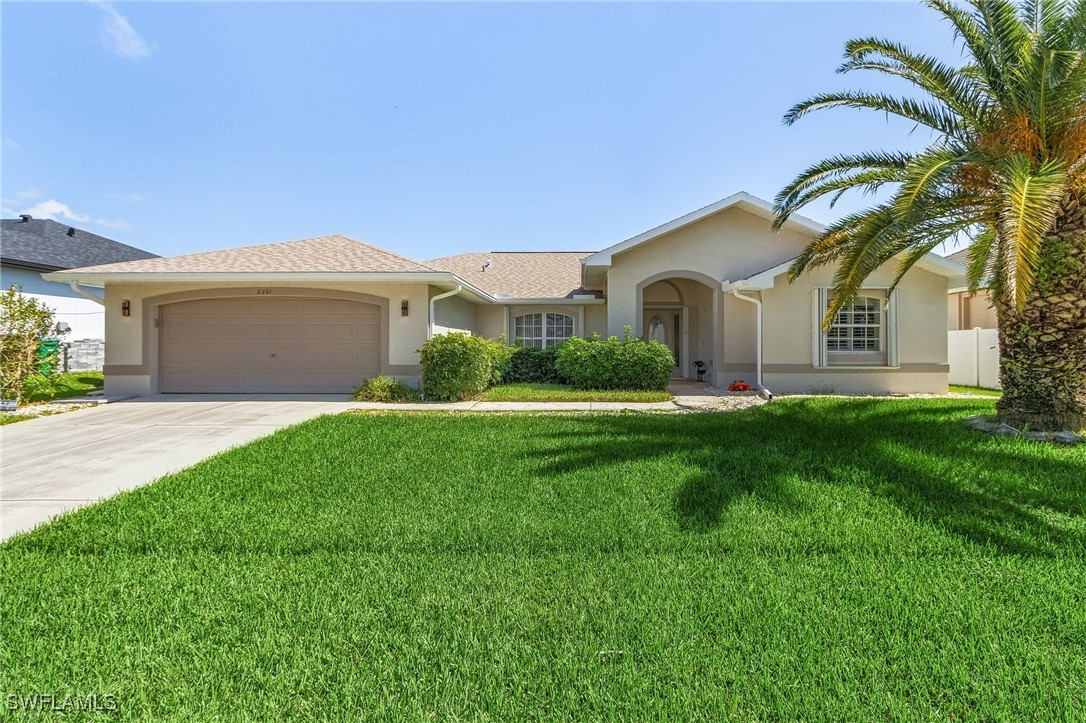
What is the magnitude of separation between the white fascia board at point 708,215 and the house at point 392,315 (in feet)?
0.18

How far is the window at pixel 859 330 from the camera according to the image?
13.8 metres

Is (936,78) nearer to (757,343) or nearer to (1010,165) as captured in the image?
(1010,165)

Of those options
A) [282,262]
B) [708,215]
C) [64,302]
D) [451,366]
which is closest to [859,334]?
[708,215]

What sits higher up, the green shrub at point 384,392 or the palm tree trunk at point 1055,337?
the palm tree trunk at point 1055,337

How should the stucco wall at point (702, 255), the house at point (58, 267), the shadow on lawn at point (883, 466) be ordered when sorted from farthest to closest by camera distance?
the house at point (58, 267) < the stucco wall at point (702, 255) < the shadow on lawn at point (883, 466)

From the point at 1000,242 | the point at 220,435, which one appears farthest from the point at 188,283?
the point at 1000,242

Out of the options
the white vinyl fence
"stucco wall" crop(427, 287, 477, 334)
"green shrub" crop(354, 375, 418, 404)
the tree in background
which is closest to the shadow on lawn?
"green shrub" crop(354, 375, 418, 404)

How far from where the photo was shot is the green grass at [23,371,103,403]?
1255cm

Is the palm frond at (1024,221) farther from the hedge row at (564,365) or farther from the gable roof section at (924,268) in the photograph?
the hedge row at (564,365)

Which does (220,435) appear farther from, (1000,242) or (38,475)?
(1000,242)

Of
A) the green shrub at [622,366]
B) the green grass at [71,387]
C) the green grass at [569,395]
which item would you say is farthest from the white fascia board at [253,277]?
the green shrub at [622,366]

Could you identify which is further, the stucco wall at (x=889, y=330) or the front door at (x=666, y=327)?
the front door at (x=666, y=327)

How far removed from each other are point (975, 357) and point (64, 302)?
109 feet

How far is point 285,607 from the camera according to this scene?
3139 millimetres
